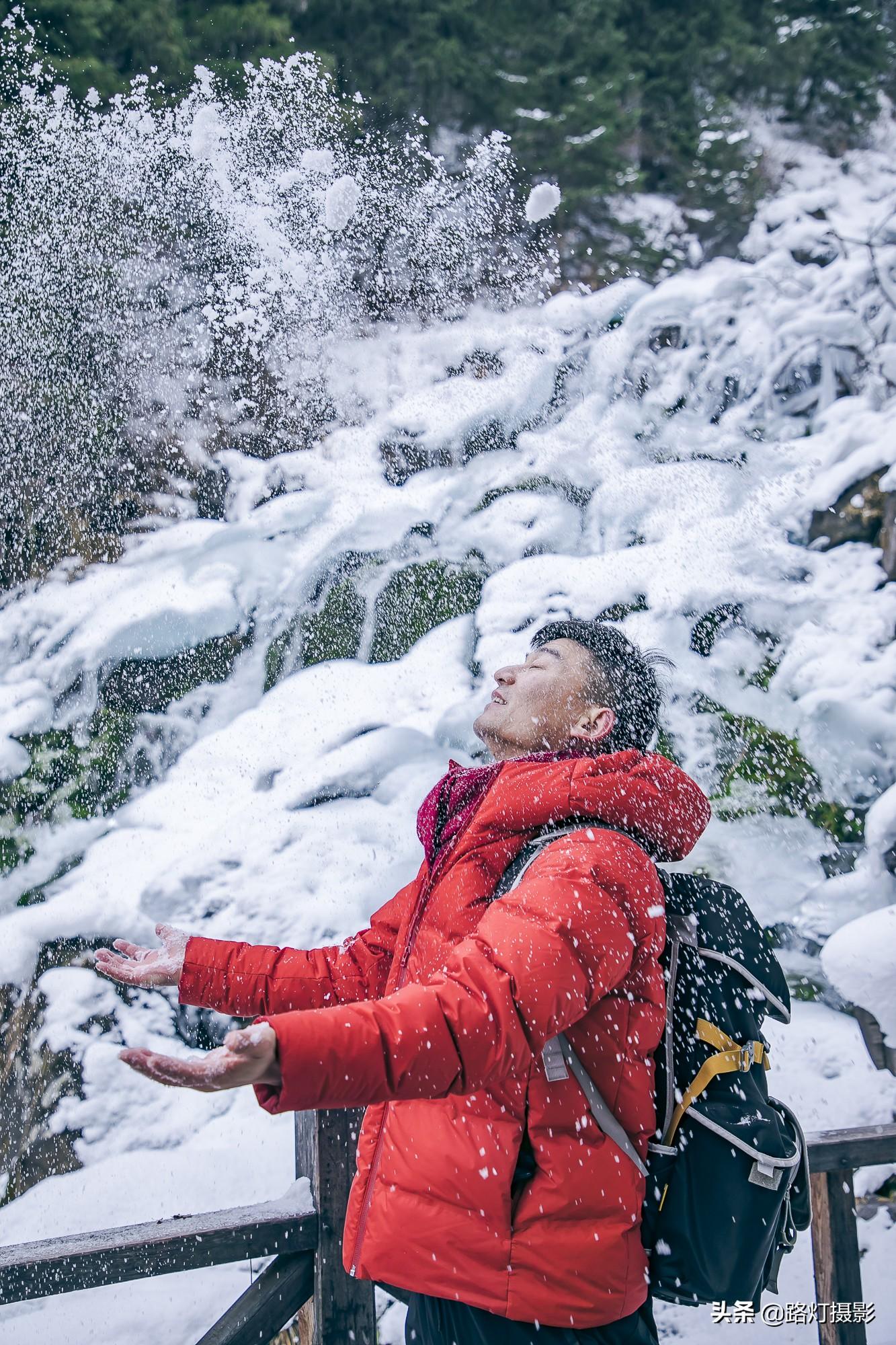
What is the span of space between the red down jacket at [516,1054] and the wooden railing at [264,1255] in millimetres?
518

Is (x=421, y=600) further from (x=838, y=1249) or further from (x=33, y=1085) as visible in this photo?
(x=838, y=1249)

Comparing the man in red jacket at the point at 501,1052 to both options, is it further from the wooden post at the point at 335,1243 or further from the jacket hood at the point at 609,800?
the wooden post at the point at 335,1243

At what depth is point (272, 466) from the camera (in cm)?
771

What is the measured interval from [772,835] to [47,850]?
470cm

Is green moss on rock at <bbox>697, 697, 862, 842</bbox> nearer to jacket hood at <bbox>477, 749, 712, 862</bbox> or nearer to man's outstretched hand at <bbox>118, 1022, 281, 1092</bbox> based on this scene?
jacket hood at <bbox>477, 749, 712, 862</bbox>

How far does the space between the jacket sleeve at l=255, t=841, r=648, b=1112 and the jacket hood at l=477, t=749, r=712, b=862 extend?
13cm

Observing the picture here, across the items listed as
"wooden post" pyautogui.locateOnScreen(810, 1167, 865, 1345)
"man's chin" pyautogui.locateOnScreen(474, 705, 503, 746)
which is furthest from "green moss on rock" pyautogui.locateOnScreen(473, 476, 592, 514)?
"wooden post" pyautogui.locateOnScreen(810, 1167, 865, 1345)

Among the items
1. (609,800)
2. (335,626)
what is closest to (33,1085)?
(335,626)

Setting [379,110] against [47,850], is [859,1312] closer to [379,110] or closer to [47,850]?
[47,850]

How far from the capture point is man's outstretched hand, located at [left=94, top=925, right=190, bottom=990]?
158 cm

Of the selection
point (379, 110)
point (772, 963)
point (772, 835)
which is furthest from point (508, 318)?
point (772, 963)

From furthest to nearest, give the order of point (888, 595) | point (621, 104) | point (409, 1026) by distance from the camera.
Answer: point (621, 104) → point (888, 595) → point (409, 1026)

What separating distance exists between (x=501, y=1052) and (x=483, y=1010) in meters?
0.06

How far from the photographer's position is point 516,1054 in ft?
3.39
